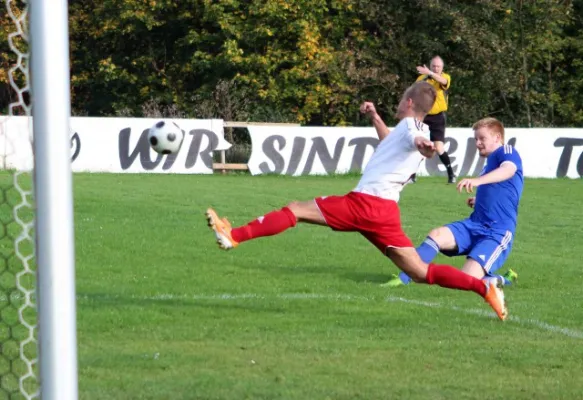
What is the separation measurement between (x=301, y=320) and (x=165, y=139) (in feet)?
6.11

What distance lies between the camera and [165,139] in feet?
28.8

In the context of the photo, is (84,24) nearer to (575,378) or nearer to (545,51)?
(545,51)

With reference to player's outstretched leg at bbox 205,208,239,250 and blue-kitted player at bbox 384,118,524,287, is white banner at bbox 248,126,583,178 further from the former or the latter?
player's outstretched leg at bbox 205,208,239,250

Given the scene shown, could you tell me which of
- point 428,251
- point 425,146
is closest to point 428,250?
point 428,251

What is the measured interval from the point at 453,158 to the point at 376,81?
469 inches

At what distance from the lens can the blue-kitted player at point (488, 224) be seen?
8883 millimetres

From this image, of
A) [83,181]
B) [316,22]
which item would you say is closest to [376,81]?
[316,22]

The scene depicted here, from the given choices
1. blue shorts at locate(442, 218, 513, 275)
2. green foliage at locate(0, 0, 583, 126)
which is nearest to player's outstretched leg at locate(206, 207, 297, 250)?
blue shorts at locate(442, 218, 513, 275)

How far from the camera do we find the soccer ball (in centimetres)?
870

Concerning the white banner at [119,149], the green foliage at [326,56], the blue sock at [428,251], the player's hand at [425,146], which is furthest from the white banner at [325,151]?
the player's hand at [425,146]

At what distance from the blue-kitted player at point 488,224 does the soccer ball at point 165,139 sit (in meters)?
2.06

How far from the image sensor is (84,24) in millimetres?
38438

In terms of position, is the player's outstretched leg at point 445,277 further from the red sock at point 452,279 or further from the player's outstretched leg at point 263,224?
the player's outstretched leg at point 263,224

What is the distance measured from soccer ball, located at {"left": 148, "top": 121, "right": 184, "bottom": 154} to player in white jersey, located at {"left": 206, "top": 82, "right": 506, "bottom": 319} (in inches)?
44.5
